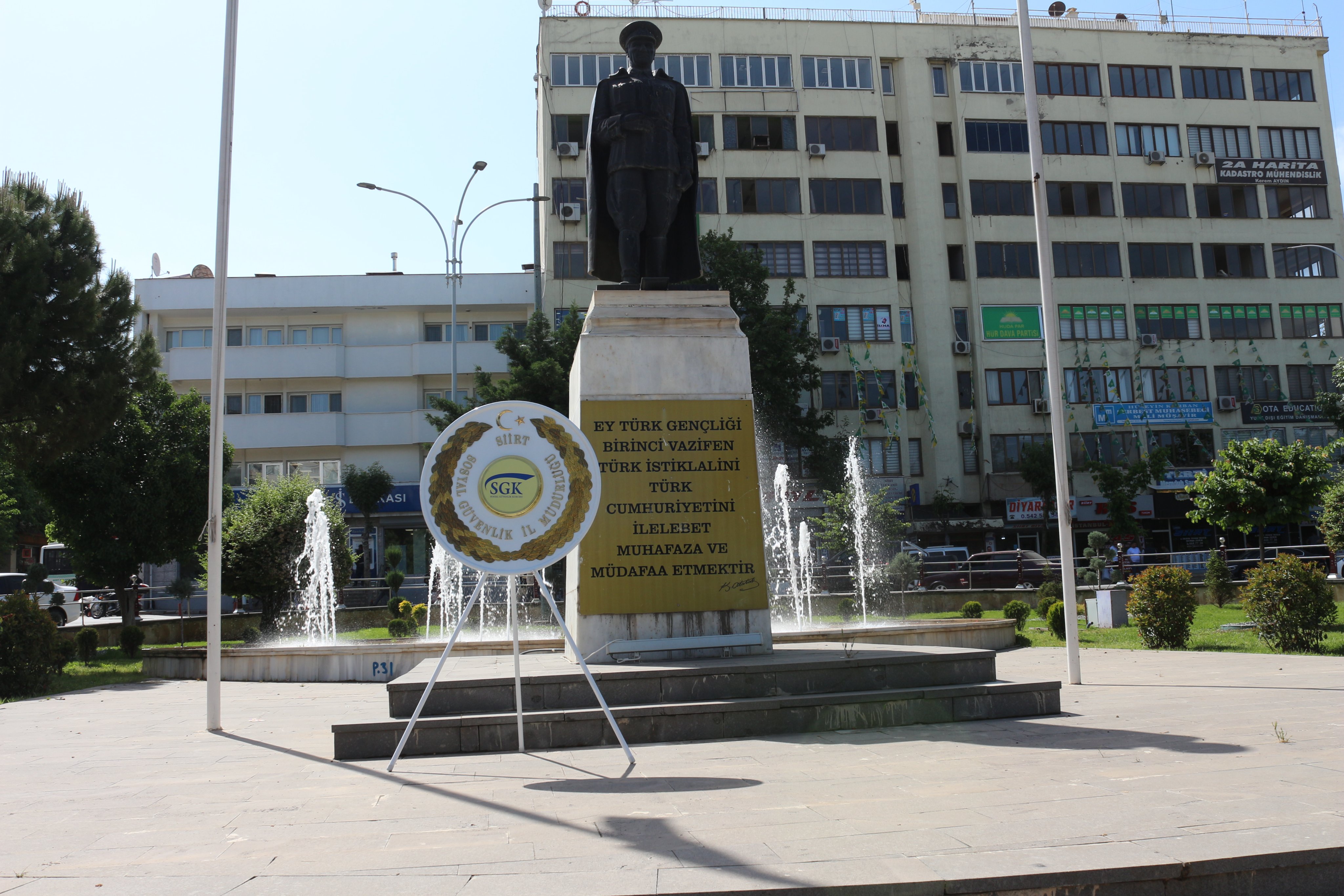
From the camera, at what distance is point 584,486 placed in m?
6.45

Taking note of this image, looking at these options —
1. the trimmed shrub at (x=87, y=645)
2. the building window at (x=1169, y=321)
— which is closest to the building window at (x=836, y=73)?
the building window at (x=1169, y=321)

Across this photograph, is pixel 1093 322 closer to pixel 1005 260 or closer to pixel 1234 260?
pixel 1005 260

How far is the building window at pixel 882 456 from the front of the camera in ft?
130

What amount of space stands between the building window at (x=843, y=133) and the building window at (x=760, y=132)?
2.27 feet

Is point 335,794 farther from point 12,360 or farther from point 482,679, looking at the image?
point 12,360

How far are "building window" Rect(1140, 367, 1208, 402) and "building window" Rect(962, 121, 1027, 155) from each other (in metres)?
11.1

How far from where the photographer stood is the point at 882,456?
40.1 meters

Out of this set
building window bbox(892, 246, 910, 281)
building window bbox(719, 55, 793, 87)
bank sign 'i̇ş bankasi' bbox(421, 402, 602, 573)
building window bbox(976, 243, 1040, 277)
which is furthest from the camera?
building window bbox(892, 246, 910, 281)

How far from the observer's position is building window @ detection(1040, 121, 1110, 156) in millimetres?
42000

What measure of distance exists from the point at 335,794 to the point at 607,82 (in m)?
6.65

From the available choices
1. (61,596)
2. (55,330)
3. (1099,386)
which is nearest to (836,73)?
(1099,386)

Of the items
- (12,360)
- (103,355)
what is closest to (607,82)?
(12,360)

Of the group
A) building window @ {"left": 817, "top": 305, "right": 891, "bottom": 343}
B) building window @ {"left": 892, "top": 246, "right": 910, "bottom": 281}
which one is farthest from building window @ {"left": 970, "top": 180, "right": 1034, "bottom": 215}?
building window @ {"left": 817, "top": 305, "right": 891, "bottom": 343}

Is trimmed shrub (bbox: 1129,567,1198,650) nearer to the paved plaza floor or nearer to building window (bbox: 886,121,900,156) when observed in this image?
the paved plaza floor
